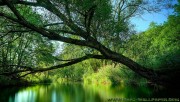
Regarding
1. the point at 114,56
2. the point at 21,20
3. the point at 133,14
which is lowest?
the point at 114,56

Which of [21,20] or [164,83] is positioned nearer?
[21,20]

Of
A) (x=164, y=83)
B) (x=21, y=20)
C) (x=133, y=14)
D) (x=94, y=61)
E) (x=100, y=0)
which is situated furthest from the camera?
(x=94, y=61)

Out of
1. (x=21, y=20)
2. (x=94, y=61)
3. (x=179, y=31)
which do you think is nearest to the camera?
(x=21, y=20)

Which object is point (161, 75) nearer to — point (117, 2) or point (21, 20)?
point (21, 20)

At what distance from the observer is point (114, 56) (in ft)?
22.5

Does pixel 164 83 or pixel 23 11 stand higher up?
pixel 23 11

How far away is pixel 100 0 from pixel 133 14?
1350 cm

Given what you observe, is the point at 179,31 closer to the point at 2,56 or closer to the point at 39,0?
the point at 2,56

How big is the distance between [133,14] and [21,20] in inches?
590

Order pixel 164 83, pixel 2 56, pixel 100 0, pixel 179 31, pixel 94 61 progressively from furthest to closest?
pixel 94 61 → pixel 2 56 → pixel 179 31 → pixel 164 83 → pixel 100 0

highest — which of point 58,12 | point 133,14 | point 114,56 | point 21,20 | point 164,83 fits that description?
point 133,14

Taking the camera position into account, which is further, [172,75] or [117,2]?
[117,2]

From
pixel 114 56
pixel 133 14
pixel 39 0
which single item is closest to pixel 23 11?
pixel 39 0

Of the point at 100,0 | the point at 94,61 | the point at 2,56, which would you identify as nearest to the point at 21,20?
the point at 100,0
